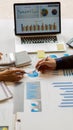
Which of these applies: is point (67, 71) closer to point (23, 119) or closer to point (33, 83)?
point (33, 83)

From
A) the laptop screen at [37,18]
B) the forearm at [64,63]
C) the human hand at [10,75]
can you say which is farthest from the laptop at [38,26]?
the human hand at [10,75]

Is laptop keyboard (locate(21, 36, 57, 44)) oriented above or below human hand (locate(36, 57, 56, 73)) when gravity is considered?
above

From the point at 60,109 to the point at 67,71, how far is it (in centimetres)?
35

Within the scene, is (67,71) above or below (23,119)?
above

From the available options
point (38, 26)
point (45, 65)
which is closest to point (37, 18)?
point (38, 26)

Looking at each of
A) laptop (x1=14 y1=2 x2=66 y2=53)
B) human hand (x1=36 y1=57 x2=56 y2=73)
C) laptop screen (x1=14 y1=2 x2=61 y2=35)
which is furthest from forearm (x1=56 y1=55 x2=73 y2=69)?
laptop screen (x1=14 y1=2 x2=61 y2=35)

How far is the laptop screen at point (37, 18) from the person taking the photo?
1.96m

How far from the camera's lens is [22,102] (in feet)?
4.75

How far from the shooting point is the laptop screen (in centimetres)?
196

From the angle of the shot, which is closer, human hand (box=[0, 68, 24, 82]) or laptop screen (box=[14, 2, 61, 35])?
human hand (box=[0, 68, 24, 82])

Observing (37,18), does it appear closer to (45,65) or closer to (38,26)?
(38,26)

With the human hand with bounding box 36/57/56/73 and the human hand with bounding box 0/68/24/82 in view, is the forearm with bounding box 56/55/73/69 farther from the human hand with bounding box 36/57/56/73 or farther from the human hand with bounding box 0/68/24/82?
the human hand with bounding box 0/68/24/82

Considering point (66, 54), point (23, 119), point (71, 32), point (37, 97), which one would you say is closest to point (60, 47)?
point (66, 54)

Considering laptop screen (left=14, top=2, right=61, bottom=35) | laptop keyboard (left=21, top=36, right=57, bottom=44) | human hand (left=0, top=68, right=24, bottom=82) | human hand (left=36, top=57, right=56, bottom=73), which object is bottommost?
human hand (left=0, top=68, right=24, bottom=82)
